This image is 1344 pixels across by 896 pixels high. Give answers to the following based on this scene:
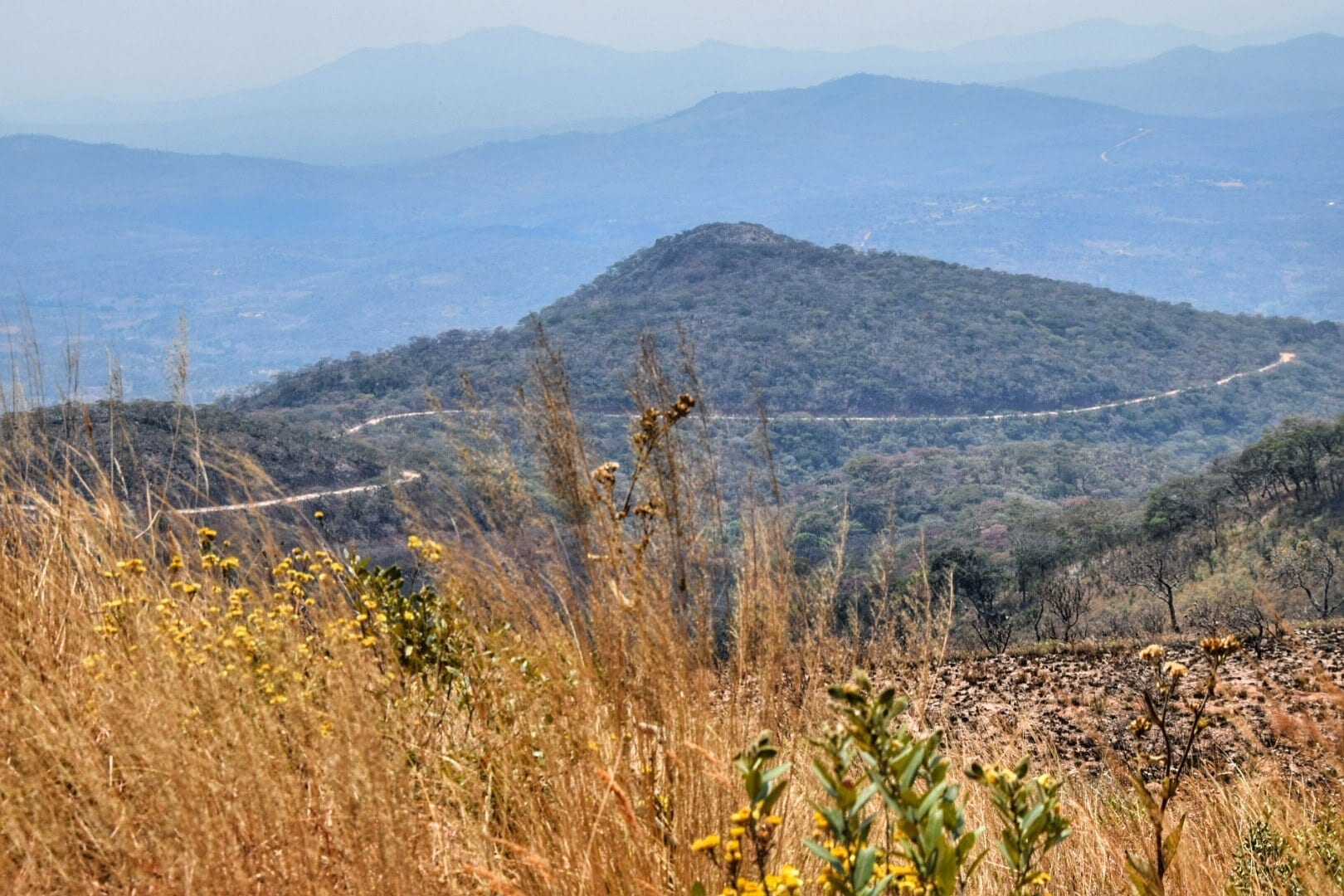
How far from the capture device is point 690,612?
2123mm

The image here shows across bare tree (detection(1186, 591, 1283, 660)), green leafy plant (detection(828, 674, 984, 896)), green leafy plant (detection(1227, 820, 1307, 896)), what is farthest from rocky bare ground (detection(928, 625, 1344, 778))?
bare tree (detection(1186, 591, 1283, 660))

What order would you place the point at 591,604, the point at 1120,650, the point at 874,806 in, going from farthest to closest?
1. the point at 1120,650
2. the point at 874,806
3. the point at 591,604

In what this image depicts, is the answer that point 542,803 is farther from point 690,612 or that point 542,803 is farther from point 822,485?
point 822,485

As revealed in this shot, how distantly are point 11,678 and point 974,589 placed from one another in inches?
751

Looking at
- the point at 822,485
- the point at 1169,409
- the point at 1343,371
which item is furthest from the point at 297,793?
the point at 1343,371

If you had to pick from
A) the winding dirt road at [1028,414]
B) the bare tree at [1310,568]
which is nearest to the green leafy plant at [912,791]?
the bare tree at [1310,568]

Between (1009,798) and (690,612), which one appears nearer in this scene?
(1009,798)

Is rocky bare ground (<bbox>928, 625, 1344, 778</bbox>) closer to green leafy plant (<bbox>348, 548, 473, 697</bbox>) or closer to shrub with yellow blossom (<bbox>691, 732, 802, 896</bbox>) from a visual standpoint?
green leafy plant (<bbox>348, 548, 473, 697</bbox>)

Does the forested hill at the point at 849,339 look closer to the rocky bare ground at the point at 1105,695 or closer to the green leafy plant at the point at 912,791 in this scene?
the rocky bare ground at the point at 1105,695

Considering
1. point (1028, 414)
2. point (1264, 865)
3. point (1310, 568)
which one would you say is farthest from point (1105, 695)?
point (1028, 414)

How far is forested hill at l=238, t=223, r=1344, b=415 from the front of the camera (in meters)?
49.7

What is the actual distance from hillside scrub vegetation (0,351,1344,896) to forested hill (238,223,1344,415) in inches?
1652

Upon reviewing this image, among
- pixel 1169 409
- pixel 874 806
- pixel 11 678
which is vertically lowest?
pixel 1169 409

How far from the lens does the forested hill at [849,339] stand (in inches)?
1955
